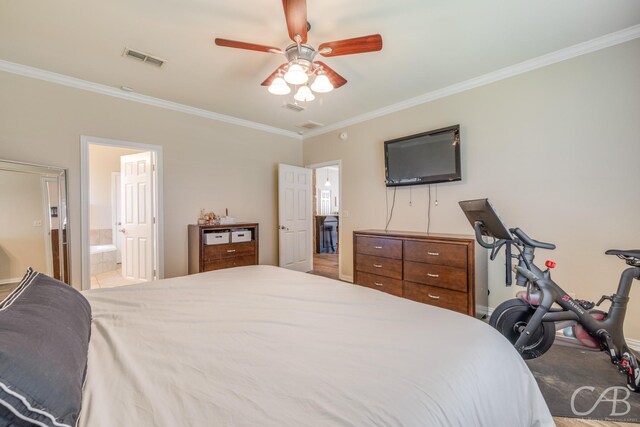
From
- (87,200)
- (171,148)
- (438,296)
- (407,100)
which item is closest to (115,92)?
(171,148)

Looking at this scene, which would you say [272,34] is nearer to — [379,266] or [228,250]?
[379,266]

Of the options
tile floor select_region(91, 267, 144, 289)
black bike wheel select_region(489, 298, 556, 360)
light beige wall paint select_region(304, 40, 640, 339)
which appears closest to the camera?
black bike wheel select_region(489, 298, 556, 360)

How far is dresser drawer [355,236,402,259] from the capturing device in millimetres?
3338

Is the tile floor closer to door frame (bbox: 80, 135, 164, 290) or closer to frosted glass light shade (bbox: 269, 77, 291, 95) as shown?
door frame (bbox: 80, 135, 164, 290)

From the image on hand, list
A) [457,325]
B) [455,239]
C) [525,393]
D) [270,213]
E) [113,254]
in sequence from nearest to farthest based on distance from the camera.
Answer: [525,393] → [457,325] → [455,239] → [270,213] → [113,254]

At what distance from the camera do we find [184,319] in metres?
1.32

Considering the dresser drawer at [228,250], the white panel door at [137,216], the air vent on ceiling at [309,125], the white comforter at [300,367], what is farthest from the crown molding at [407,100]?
the white comforter at [300,367]

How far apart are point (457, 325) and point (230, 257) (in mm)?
3520

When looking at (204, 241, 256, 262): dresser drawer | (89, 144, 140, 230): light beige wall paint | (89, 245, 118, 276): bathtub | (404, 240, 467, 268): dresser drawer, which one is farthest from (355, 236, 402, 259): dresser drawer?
(89, 144, 140, 230): light beige wall paint

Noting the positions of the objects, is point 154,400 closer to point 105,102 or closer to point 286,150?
point 105,102

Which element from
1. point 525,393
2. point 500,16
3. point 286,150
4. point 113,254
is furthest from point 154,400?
point 113,254

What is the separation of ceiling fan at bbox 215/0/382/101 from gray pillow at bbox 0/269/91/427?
1869mm

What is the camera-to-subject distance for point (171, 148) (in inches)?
156

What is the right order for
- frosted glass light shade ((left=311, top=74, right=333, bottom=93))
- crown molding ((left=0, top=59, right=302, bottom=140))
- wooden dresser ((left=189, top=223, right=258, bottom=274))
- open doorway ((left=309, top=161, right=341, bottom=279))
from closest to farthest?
frosted glass light shade ((left=311, top=74, right=333, bottom=93))
crown molding ((left=0, top=59, right=302, bottom=140))
wooden dresser ((left=189, top=223, right=258, bottom=274))
open doorway ((left=309, top=161, right=341, bottom=279))
